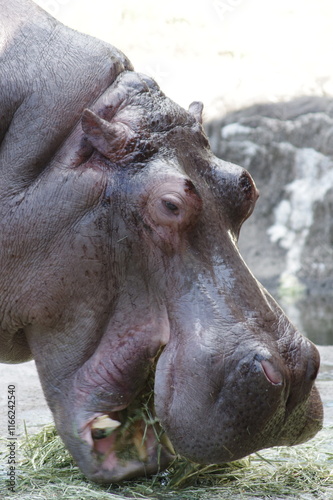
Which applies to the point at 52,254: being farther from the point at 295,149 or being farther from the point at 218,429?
the point at 295,149

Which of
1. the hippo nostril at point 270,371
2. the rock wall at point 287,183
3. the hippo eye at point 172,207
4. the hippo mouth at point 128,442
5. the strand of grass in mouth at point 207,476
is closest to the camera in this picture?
the hippo nostril at point 270,371

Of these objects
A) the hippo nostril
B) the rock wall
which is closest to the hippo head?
the hippo nostril

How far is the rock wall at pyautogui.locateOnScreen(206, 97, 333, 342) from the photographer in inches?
427

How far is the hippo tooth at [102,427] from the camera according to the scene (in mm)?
2799

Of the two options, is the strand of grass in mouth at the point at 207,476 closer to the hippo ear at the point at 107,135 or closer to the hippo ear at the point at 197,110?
the hippo ear at the point at 107,135

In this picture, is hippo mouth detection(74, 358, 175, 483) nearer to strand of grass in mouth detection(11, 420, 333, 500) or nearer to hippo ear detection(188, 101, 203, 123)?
strand of grass in mouth detection(11, 420, 333, 500)

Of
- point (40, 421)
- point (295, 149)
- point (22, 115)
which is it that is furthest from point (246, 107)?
point (22, 115)

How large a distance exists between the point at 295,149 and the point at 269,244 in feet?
4.88

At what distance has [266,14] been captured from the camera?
12.5m

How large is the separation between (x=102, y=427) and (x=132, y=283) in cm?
52

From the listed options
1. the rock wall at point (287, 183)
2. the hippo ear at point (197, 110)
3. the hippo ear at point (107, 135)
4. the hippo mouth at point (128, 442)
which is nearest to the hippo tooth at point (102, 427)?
the hippo mouth at point (128, 442)

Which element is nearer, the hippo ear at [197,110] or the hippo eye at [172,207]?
the hippo eye at [172,207]

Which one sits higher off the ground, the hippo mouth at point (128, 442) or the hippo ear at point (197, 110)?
the hippo ear at point (197, 110)

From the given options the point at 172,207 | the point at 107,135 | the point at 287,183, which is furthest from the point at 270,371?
the point at 287,183
